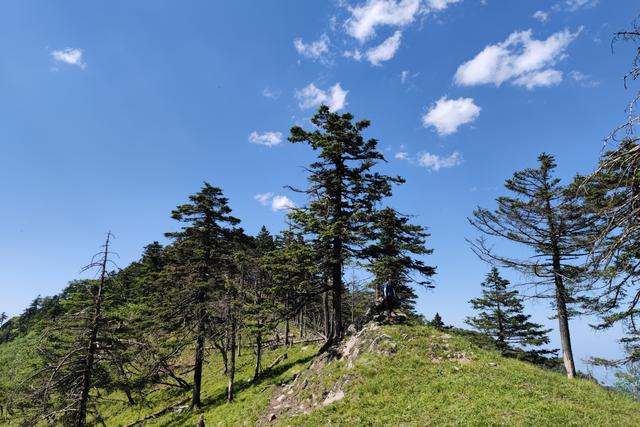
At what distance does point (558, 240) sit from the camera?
65.5 feet

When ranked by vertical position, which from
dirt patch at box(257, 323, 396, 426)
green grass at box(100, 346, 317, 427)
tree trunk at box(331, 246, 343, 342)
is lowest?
green grass at box(100, 346, 317, 427)

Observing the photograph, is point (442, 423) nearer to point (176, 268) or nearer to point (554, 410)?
Result: point (554, 410)

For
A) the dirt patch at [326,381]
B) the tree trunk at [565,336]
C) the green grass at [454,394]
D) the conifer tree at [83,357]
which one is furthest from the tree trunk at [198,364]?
the tree trunk at [565,336]

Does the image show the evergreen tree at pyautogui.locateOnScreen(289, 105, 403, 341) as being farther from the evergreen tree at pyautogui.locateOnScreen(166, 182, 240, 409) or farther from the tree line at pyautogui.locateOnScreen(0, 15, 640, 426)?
the evergreen tree at pyautogui.locateOnScreen(166, 182, 240, 409)

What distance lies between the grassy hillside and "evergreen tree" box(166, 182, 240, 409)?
21.7ft

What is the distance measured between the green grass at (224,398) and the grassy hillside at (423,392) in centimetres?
20

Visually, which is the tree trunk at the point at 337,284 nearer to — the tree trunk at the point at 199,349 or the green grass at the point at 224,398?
the green grass at the point at 224,398

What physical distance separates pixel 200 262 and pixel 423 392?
19.2 metres

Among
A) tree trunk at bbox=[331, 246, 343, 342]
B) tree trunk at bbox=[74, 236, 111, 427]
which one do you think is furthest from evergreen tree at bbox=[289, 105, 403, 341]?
tree trunk at bbox=[74, 236, 111, 427]

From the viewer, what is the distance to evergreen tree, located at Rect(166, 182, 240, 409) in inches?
1025

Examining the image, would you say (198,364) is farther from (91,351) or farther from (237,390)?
(91,351)

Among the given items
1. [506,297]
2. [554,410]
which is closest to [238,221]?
[554,410]

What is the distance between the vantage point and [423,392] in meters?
13.2

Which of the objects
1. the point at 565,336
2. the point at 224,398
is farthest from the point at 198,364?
the point at 565,336
